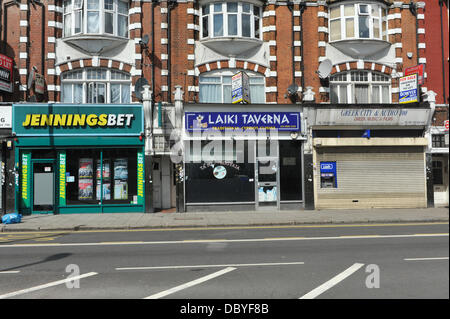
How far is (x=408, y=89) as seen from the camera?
18.4m

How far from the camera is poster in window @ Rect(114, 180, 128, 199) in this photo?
17.9 metres

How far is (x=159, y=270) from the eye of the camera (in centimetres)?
729

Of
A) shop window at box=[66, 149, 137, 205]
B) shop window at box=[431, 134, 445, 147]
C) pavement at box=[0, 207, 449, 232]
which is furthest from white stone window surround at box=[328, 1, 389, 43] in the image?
shop window at box=[66, 149, 137, 205]

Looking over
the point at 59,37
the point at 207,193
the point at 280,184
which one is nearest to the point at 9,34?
the point at 59,37

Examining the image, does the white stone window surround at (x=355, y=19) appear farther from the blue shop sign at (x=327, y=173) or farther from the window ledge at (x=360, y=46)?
the blue shop sign at (x=327, y=173)

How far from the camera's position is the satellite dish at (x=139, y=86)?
1773 centimetres

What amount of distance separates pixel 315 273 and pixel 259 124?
12115 millimetres

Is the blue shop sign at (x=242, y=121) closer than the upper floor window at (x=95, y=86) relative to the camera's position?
Yes

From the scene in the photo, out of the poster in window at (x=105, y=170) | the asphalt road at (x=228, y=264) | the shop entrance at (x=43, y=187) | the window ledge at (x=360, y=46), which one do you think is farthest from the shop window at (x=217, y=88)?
the asphalt road at (x=228, y=264)

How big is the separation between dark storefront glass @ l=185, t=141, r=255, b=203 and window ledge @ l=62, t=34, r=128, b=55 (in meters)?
7.00

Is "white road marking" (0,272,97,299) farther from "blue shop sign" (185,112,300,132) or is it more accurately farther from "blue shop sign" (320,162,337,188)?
"blue shop sign" (320,162,337,188)

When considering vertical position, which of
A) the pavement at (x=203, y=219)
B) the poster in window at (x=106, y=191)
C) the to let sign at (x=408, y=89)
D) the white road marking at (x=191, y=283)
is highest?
the to let sign at (x=408, y=89)

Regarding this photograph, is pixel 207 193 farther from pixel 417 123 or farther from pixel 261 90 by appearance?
pixel 417 123

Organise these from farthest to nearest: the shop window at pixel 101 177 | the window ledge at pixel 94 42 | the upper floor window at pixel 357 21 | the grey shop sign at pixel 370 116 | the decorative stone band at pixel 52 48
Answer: the upper floor window at pixel 357 21
the grey shop sign at pixel 370 116
the decorative stone band at pixel 52 48
the window ledge at pixel 94 42
the shop window at pixel 101 177
